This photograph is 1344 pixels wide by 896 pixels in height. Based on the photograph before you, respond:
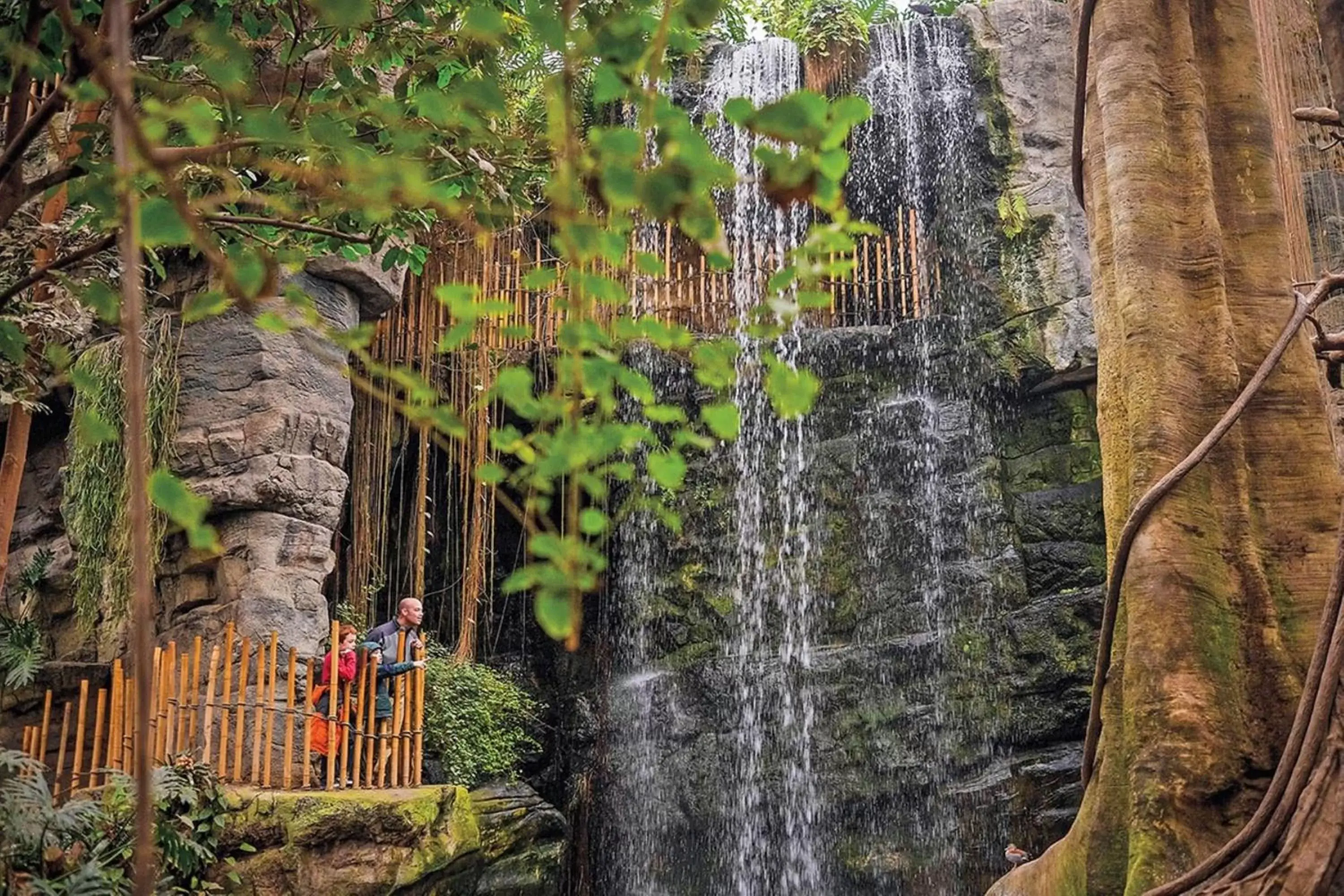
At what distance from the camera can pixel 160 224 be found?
1803 mm

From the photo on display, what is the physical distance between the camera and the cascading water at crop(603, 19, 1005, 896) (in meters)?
11.2

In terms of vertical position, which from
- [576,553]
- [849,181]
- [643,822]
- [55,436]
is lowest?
[643,822]

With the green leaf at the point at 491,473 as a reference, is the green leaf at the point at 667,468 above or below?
below

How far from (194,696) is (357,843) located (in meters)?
1.66

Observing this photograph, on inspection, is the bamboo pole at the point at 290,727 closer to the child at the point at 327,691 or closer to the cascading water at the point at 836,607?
the child at the point at 327,691

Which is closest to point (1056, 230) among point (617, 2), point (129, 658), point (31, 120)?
point (129, 658)

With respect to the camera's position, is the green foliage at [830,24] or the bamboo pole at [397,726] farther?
the green foliage at [830,24]

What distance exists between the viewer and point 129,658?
31.2 feet

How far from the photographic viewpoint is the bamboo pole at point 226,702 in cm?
781

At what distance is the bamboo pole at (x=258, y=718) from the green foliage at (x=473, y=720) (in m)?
1.77

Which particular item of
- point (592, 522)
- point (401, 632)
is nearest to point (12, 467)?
point (401, 632)

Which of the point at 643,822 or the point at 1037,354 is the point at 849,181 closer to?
the point at 1037,354

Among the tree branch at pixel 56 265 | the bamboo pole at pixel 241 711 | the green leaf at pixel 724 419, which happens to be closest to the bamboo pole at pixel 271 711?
the bamboo pole at pixel 241 711

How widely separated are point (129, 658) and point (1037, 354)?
8.75m
